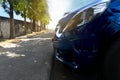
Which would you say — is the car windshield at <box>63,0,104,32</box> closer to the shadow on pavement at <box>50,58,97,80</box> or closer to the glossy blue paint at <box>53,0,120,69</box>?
the glossy blue paint at <box>53,0,120,69</box>

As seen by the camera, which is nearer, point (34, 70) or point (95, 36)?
point (95, 36)

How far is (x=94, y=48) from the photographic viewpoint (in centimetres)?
341

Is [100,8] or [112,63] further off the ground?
[100,8]

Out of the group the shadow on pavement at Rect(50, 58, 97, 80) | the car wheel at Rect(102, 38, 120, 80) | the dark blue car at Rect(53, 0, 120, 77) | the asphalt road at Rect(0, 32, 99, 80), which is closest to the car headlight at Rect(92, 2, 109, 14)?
the dark blue car at Rect(53, 0, 120, 77)

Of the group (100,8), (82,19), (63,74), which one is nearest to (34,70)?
(63,74)

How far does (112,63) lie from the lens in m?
3.27

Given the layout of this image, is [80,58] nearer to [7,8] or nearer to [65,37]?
[65,37]

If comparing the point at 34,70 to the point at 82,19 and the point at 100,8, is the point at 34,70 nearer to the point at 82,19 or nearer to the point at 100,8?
the point at 82,19

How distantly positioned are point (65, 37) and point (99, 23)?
37.0 inches

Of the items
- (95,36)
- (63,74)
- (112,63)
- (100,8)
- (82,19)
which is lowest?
(63,74)

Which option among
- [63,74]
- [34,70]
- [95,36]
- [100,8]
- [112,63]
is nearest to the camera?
[112,63]

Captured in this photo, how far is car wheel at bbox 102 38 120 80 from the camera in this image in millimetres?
3221

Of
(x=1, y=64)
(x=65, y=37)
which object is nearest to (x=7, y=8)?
(x=1, y=64)

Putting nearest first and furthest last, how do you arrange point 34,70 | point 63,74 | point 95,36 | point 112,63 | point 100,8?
1. point 112,63
2. point 95,36
3. point 100,8
4. point 63,74
5. point 34,70
